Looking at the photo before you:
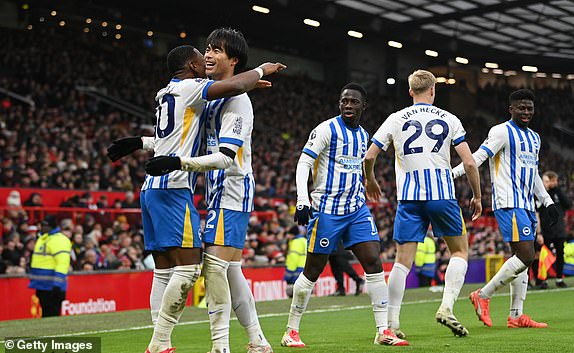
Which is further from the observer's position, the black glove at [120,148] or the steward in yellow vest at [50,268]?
the steward in yellow vest at [50,268]

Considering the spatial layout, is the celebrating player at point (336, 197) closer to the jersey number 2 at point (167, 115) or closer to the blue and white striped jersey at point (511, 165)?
the blue and white striped jersey at point (511, 165)

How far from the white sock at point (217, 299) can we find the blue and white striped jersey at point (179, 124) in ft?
1.77

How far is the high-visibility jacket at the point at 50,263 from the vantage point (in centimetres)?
1430

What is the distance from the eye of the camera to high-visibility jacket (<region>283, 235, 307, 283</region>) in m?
18.1

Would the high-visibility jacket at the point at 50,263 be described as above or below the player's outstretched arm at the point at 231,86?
below

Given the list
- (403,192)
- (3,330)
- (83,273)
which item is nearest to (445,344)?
(403,192)

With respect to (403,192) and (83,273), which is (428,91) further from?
(83,273)

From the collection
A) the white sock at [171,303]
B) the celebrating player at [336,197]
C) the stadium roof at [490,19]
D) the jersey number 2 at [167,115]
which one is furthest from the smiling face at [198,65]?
the stadium roof at [490,19]

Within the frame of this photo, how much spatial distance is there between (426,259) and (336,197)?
46.4ft

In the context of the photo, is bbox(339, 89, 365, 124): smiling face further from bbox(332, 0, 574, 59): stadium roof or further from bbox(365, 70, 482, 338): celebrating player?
bbox(332, 0, 574, 59): stadium roof

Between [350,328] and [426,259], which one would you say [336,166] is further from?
[426,259]

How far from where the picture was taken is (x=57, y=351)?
5.84 m

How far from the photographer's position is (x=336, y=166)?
25.4ft

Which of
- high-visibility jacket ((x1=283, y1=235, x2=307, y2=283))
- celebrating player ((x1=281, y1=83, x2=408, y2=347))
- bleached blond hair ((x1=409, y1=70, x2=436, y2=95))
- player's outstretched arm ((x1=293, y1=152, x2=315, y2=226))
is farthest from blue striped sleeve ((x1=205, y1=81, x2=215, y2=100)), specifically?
high-visibility jacket ((x1=283, y1=235, x2=307, y2=283))
